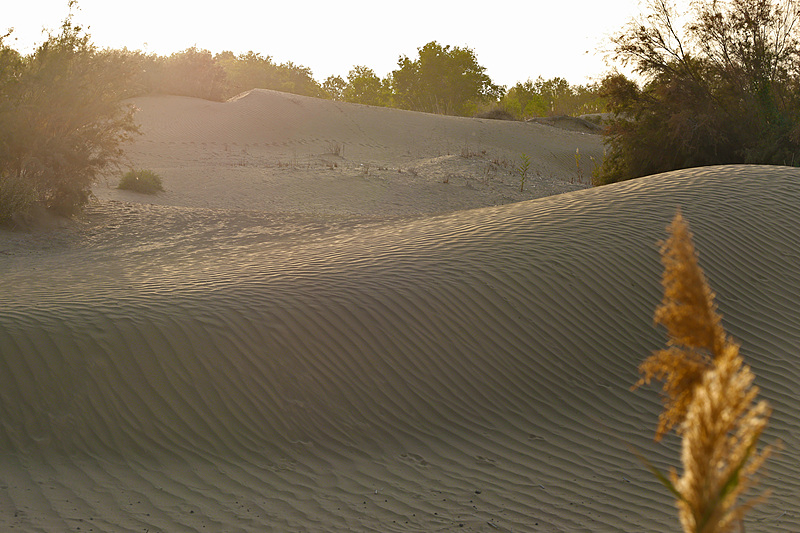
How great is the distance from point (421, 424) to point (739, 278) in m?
5.03

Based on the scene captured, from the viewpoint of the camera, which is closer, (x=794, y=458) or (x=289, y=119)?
(x=794, y=458)

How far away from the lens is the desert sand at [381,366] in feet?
16.0

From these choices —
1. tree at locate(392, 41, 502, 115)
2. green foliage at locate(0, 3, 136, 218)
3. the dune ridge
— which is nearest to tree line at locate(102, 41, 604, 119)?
tree at locate(392, 41, 502, 115)

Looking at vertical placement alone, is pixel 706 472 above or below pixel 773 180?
below

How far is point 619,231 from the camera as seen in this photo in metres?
9.21

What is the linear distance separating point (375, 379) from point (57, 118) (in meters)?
9.69

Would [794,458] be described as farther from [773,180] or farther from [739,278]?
[773,180]

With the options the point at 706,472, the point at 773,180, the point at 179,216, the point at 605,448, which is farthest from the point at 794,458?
the point at 179,216

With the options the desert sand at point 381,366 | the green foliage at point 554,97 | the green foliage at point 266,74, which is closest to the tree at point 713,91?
the desert sand at point 381,366

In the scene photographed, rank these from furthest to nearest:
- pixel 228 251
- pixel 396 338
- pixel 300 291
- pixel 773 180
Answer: pixel 773 180 → pixel 228 251 → pixel 300 291 → pixel 396 338

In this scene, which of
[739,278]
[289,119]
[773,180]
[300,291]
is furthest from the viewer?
[289,119]

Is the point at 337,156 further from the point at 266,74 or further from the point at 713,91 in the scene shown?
the point at 266,74

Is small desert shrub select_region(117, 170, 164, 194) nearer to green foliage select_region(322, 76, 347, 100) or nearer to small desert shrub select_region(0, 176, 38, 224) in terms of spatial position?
small desert shrub select_region(0, 176, 38, 224)

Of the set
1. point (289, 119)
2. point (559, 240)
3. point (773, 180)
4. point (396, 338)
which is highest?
point (289, 119)
